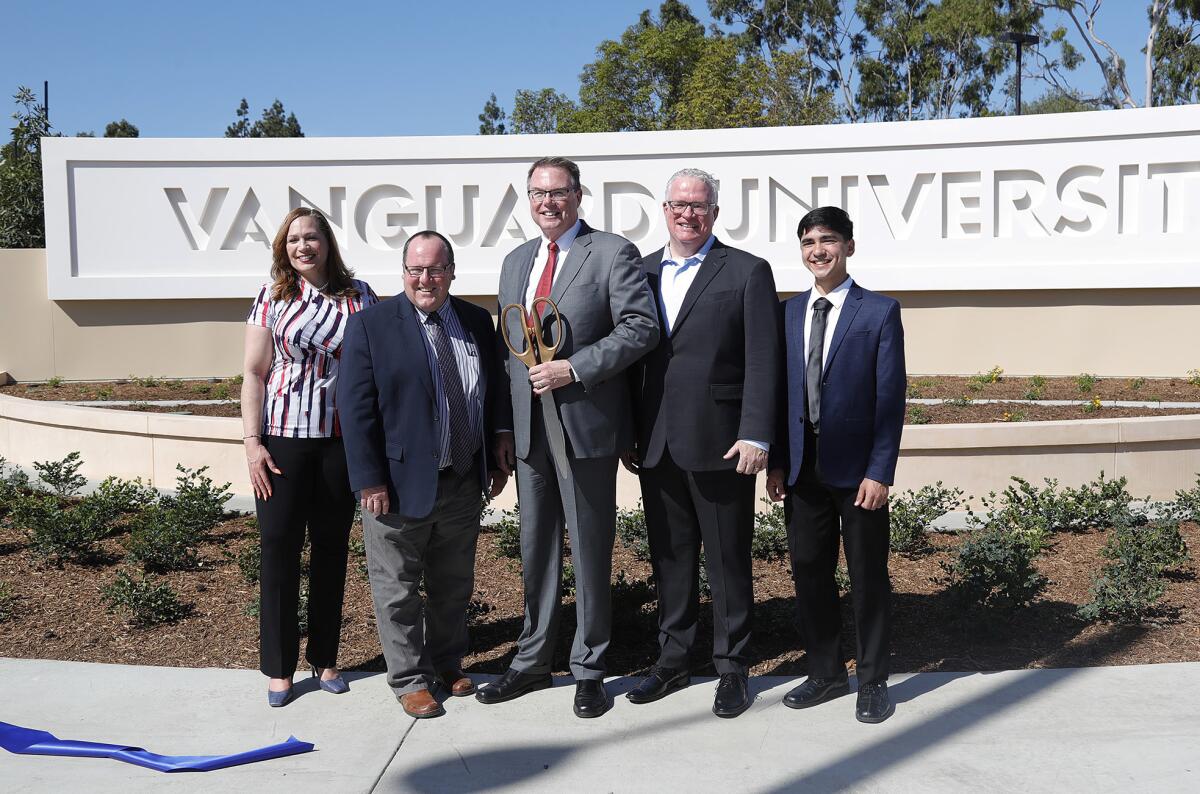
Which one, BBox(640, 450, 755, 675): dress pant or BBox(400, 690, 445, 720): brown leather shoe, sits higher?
BBox(640, 450, 755, 675): dress pant

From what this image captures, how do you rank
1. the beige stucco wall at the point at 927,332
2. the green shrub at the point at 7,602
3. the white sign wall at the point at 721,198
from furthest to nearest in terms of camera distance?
the beige stucco wall at the point at 927,332 < the white sign wall at the point at 721,198 < the green shrub at the point at 7,602

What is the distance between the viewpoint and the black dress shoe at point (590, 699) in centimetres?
367

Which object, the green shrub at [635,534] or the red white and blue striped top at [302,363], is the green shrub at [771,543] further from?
the red white and blue striped top at [302,363]

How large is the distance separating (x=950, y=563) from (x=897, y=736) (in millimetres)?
2347

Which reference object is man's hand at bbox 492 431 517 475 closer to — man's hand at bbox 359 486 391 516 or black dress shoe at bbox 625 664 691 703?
man's hand at bbox 359 486 391 516

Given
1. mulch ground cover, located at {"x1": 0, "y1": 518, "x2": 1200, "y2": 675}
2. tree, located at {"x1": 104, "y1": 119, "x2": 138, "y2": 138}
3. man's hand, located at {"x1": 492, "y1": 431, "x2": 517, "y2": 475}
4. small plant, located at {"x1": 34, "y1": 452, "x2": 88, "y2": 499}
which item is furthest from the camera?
tree, located at {"x1": 104, "y1": 119, "x2": 138, "y2": 138}

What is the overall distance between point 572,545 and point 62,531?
3.56 meters

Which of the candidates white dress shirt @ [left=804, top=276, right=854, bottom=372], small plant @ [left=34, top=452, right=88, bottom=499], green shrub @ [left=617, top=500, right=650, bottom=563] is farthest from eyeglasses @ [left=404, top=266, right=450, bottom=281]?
small plant @ [left=34, top=452, right=88, bottom=499]

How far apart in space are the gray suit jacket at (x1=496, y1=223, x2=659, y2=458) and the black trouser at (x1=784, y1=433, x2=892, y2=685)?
0.67 metres

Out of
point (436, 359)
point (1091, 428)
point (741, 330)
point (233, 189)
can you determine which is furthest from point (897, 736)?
point (233, 189)

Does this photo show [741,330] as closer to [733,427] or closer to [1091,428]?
[733,427]

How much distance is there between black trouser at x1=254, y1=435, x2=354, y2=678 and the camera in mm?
3779

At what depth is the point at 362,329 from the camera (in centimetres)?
363

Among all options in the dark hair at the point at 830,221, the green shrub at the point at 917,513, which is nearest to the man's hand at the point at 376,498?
the dark hair at the point at 830,221
